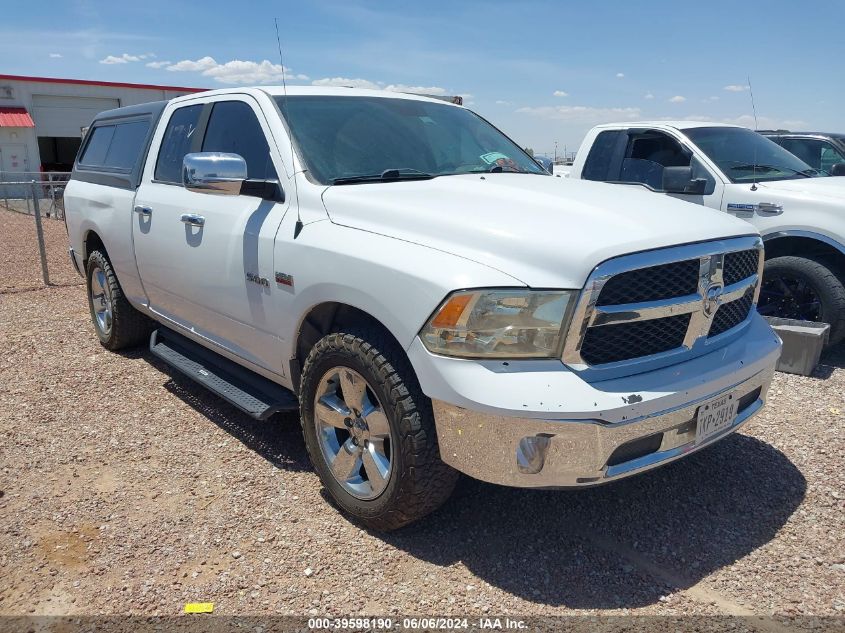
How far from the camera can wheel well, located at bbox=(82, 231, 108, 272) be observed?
5910mm

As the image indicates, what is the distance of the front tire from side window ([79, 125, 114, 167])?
3748 millimetres

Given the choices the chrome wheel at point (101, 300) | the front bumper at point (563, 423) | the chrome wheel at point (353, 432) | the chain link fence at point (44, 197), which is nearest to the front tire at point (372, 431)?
the chrome wheel at point (353, 432)

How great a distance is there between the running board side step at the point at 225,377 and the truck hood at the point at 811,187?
4.44 m

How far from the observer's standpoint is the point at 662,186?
20.8ft

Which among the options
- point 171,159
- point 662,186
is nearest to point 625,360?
point 171,159

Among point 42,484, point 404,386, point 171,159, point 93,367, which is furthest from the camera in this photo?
point 93,367

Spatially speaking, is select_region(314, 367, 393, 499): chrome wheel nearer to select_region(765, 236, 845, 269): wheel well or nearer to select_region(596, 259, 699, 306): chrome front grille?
select_region(596, 259, 699, 306): chrome front grille

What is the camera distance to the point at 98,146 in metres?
6.09

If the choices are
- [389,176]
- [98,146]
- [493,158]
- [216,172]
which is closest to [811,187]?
[493,158]

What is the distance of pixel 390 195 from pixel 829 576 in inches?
97.3

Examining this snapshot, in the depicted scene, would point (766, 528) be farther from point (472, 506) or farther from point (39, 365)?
point (39, 365)

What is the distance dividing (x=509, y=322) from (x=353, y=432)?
101 centimetres

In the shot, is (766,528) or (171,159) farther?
(171,159)

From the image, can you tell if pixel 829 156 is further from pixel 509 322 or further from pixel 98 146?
pixel 98 146
